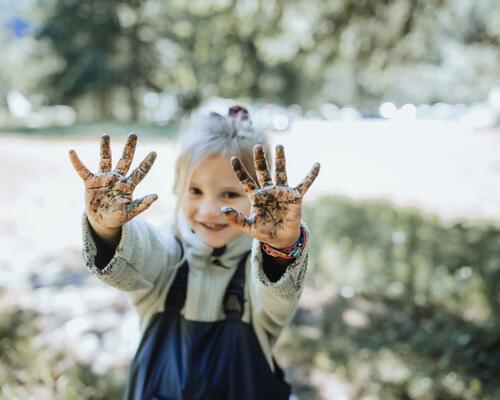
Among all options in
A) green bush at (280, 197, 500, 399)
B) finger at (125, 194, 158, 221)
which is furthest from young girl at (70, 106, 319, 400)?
green bush at (280, 197, 500, 399)

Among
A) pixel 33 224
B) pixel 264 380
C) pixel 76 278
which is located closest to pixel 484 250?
pixel 264 380

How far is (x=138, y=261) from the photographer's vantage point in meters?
1.33

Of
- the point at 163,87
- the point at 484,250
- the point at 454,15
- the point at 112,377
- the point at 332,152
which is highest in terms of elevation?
the point at 163,87

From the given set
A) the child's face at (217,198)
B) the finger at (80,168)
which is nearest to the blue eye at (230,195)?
the child's face at (217,198)

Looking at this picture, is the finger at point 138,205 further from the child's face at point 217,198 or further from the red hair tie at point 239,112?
the red hair tie at point 239,112

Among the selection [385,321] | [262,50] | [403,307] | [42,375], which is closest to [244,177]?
[42,375]

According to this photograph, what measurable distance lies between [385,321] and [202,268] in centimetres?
246

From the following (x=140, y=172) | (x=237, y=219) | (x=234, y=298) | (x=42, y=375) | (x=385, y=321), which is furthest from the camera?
(x=385, y=321)

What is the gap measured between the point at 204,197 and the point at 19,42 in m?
25.4

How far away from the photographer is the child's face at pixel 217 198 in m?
1.50

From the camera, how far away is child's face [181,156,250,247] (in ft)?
4.94

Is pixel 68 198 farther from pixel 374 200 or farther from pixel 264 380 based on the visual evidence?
pixel 264 380

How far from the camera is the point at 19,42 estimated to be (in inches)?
893

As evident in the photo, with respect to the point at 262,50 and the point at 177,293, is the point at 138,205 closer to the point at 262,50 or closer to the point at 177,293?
the point at 177,293
